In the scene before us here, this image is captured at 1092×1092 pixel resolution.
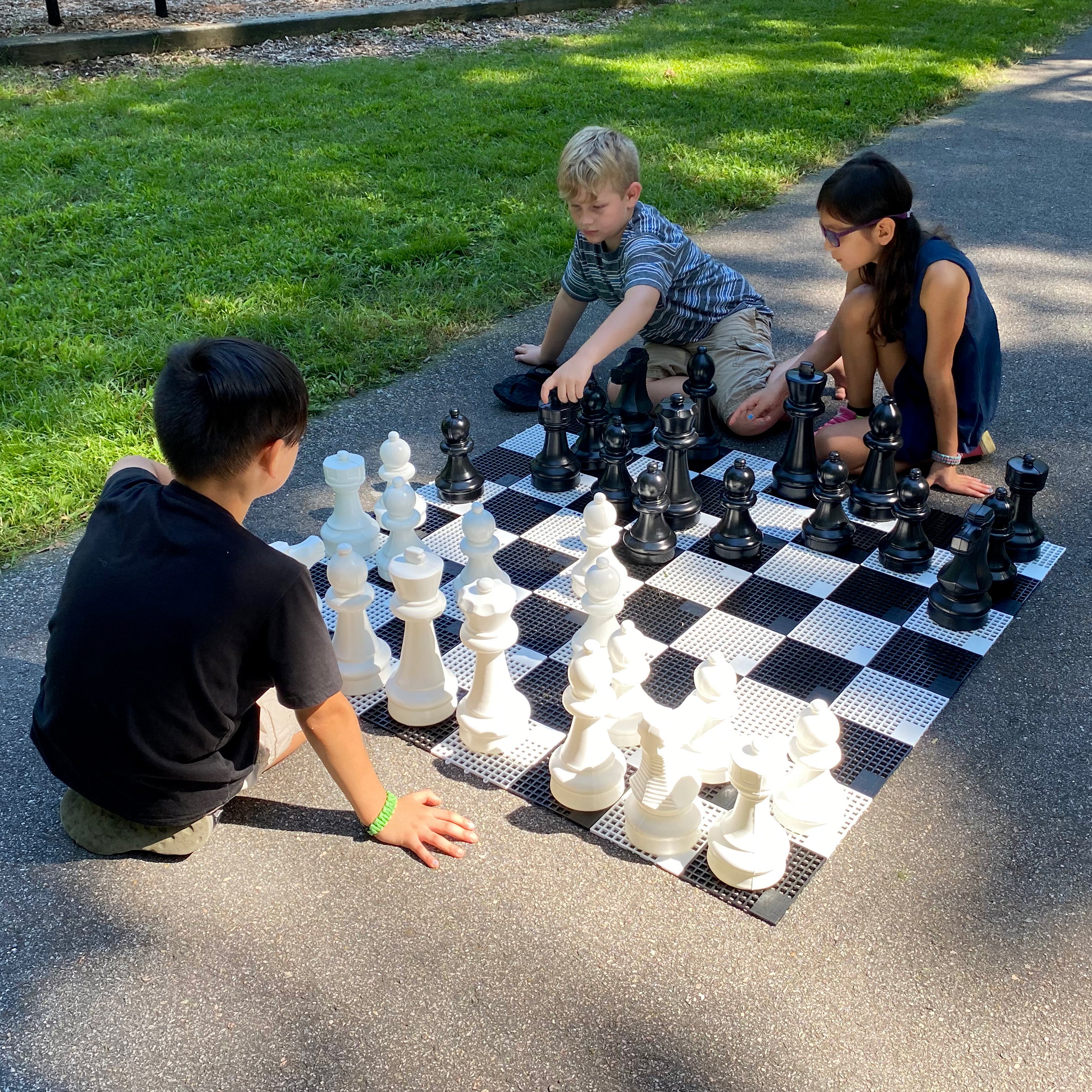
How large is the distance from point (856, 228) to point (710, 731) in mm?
1482

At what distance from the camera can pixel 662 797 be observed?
1814 millimetres

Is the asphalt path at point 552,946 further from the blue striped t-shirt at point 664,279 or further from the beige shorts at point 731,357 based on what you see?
the blue striped t-shirt at point 664,279

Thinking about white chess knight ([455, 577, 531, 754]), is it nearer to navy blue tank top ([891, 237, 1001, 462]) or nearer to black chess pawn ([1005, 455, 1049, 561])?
black chess pawn ([1005, 455, 1049, 561])

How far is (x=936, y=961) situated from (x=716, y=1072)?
419 millimetres

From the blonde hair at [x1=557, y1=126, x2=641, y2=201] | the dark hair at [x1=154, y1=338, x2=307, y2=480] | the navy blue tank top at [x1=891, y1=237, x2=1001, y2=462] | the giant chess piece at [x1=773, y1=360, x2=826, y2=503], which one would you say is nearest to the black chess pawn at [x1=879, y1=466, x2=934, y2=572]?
the giant chess piece at [x1=773, y1=360, x2=826, y2=503]

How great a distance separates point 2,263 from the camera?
4.28m

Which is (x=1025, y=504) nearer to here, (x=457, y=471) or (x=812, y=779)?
(x=812, y=779)

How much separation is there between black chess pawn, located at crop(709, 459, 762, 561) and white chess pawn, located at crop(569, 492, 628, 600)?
35cm

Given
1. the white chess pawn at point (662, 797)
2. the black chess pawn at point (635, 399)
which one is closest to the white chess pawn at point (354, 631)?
the white chess pawn at point (662, 797)

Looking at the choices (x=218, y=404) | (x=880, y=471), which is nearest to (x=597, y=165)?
(x=880, y=471)

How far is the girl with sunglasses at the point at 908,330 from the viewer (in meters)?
2.74

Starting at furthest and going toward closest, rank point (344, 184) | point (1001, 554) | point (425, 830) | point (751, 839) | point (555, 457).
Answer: point (344, 184)
point (555, 457)
point (1001, 554)
point (425, 830)
point (751, 839)

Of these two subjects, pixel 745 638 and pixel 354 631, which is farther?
pixel 745 638

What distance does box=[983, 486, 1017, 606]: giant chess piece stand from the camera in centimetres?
245
